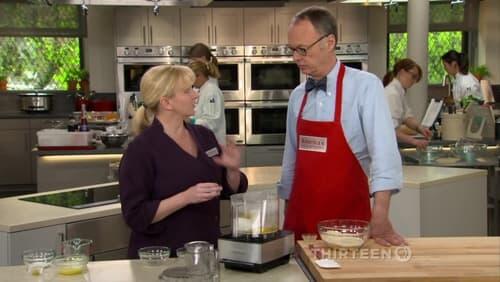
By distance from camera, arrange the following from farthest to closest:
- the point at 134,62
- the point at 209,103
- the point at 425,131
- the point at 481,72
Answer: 1. the point at 481,72
2. the point at 134,62
3. the point at 425,131
4. the point at 209,103

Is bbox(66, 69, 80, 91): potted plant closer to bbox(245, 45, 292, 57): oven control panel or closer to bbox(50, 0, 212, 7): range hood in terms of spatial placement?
bbox(245, 45, 292, 57): oven control panel

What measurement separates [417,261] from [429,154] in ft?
9.66

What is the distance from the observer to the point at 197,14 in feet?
27.3

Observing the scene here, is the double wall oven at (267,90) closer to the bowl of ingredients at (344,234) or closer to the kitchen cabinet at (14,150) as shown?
the kitchen cabinet at (14,150)

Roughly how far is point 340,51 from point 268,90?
3.59 feet

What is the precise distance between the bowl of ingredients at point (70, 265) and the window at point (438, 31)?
7.88 meters

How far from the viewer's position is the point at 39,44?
351 inches

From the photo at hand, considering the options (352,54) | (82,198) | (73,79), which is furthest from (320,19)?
(73,79)

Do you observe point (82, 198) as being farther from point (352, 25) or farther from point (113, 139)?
point (352, 25)

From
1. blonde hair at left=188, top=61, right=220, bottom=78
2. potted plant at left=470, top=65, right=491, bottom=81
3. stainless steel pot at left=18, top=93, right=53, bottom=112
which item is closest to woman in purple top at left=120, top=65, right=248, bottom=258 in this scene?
blonde hair at left=188, top=61, right=220, bottom=78

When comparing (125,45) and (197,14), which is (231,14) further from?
(125,45)

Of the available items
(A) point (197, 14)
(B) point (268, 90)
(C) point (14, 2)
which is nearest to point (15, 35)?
(C) point (14, 2)

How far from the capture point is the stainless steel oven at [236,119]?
827 cm

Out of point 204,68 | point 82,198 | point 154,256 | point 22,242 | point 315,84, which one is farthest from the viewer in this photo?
point 204,68
